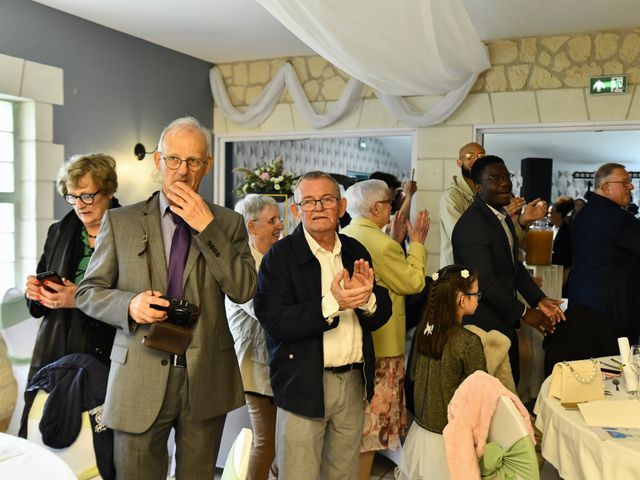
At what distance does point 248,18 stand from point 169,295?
3.14m

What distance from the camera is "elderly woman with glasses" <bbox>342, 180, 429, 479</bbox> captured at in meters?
2.66

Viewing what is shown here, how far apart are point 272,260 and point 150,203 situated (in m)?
0.54

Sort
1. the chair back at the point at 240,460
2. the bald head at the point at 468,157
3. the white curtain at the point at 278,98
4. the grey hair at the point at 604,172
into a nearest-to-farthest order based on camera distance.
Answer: the chair back at the point at 240,460
the grey hair at the point at 604,172
the bald head at the point at 468,157
the white curtain at the point at 278,98

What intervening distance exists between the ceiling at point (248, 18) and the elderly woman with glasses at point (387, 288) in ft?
6.17

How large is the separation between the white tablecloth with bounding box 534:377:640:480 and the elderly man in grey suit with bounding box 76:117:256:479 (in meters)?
1.09

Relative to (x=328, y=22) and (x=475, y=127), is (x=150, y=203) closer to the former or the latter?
(x=328, y=22)

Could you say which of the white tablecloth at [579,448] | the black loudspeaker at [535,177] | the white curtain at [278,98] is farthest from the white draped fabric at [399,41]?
the black loudspeaker at [535,177]

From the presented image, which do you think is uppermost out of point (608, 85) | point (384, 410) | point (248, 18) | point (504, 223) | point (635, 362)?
point (248, 18)

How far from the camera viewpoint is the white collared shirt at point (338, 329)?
2.18 meters

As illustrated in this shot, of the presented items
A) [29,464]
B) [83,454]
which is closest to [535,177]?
[83,454]

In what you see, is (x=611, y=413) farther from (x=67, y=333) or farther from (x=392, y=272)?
(x=67, y=333)

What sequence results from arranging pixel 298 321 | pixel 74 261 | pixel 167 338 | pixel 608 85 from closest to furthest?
pixel 167 338 < pixel 298 321 < pixel 74 261 < pixel 608 85

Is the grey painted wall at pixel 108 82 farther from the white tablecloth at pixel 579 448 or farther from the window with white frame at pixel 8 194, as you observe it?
the white tablecloth at pixel 579 448

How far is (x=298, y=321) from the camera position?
2.07 metres
